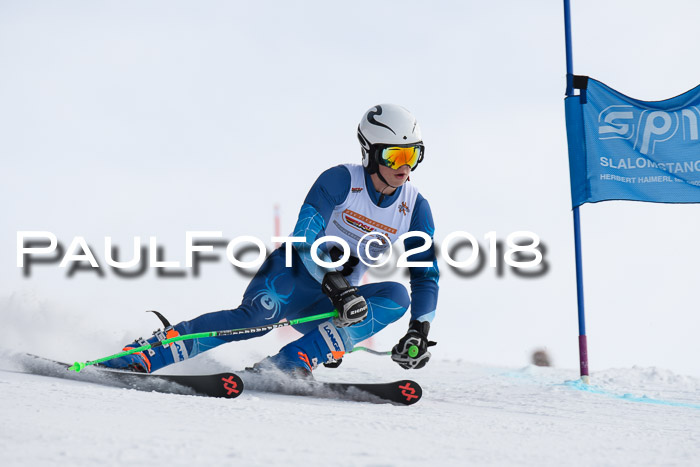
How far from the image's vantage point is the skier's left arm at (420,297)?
409 centimetres

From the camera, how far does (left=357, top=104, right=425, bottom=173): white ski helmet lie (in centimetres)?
424

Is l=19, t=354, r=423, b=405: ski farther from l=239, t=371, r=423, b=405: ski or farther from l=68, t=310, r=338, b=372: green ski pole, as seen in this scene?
l=68, t=310, r=338, b=372: green ski pole

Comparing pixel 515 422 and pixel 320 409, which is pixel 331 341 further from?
pixel 515 422

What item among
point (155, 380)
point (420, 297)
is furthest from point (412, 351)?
point (155, 380)

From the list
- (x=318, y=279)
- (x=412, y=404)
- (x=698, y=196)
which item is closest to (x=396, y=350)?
(x=412, y=404)

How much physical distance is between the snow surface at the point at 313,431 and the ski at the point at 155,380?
117 millimetres

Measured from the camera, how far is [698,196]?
6430 millimetres

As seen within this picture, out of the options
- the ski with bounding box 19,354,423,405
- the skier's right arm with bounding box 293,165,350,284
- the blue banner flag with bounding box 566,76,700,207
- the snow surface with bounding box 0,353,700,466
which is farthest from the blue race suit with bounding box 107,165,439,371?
the blue banner flag with bounding box 566,76,700,207

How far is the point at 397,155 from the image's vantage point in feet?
13.9

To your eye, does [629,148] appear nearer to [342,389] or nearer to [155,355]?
[342,389]

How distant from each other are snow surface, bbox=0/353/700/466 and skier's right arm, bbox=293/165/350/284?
831mm

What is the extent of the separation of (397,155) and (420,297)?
855mm

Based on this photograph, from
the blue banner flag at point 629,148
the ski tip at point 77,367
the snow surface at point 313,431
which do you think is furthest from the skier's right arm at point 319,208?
the blue banner flag at point 629,148

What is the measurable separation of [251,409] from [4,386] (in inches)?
44.7
